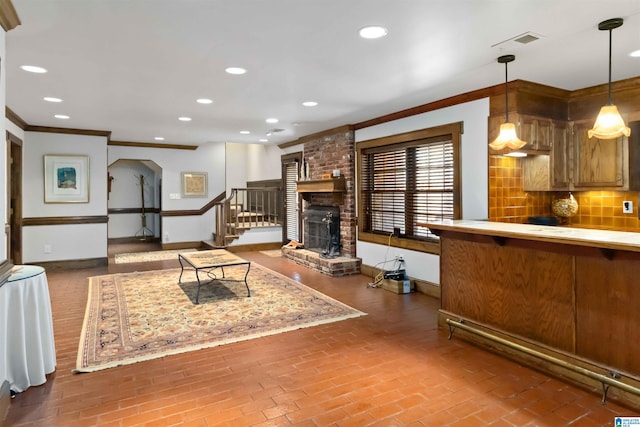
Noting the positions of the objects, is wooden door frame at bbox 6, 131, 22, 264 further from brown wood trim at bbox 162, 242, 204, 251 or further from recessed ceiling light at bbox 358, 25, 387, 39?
recessed ceiling light at bbox 358, 25, 387, 39

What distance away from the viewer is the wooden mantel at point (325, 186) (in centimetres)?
651

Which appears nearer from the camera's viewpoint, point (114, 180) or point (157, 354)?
point (157, 354)

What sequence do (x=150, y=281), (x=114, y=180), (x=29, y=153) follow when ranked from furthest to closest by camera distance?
(x=114, y=180)
(x=29, y=153)
(x=150, y=281)

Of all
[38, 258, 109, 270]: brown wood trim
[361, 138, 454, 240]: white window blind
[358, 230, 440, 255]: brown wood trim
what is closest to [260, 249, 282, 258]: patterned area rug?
[358, 230, 440, 255]: brown wood trim

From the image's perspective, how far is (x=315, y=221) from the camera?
740 centimetres

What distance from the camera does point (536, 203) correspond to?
4605mm

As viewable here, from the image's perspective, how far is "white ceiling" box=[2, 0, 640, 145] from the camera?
2422 mm

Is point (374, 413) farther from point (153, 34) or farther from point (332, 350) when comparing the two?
point (153, 34)

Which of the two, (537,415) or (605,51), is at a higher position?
(605,51)

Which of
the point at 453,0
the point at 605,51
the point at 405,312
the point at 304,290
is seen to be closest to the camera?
the point at 453,0

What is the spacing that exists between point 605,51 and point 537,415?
2814mm

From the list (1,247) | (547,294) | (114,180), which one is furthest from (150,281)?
(114,180)

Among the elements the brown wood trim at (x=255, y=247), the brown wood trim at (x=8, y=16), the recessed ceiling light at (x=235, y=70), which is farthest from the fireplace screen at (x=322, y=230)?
the brown wood trim at (x=8, y=16)

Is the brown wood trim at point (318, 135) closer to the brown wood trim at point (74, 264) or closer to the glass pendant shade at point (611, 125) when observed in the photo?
the glass pendant shade at point (611, 125)
